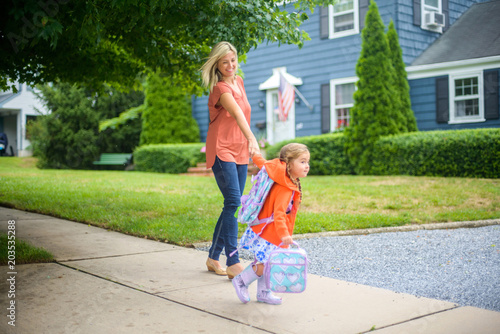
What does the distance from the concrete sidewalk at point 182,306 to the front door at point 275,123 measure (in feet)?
43.4

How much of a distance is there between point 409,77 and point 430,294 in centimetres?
1233

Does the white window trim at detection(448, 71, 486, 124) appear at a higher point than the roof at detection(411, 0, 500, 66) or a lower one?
lower

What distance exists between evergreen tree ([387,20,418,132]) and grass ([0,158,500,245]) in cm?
359

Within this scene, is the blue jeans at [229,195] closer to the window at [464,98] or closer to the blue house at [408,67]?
the blue house at [408,67]

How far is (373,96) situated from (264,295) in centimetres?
1106

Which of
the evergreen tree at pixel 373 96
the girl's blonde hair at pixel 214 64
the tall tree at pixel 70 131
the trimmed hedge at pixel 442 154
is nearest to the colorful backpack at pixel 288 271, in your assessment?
the girl's blonde hair at pixel 214 64

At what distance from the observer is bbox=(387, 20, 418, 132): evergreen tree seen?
558 inches

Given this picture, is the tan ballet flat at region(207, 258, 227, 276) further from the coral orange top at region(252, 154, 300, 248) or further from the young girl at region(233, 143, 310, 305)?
the coral orange top at region(252, 154, 300, 248)

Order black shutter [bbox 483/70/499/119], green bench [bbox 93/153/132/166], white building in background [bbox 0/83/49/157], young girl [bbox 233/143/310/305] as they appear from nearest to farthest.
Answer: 1. young girl [bbox 233/143/310/305]
2. black shutter [bbox 483/70/499/119]
3. green bench [bbox 93/153/132/166]
4. white building in background [bbox 0/83/49/157]

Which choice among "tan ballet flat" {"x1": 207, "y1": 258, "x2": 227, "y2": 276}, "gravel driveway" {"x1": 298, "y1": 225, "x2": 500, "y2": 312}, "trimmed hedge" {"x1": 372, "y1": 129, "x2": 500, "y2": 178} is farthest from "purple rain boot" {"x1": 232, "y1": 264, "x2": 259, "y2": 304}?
"trimmed hedge" {"x1": 372, "y1": 129, "x2": 500, "y2": 178}

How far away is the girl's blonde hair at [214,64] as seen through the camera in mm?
3908

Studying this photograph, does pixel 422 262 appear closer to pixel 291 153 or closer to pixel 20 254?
pixel 291 153

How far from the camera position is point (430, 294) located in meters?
3.66

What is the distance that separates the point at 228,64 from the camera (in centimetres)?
394
